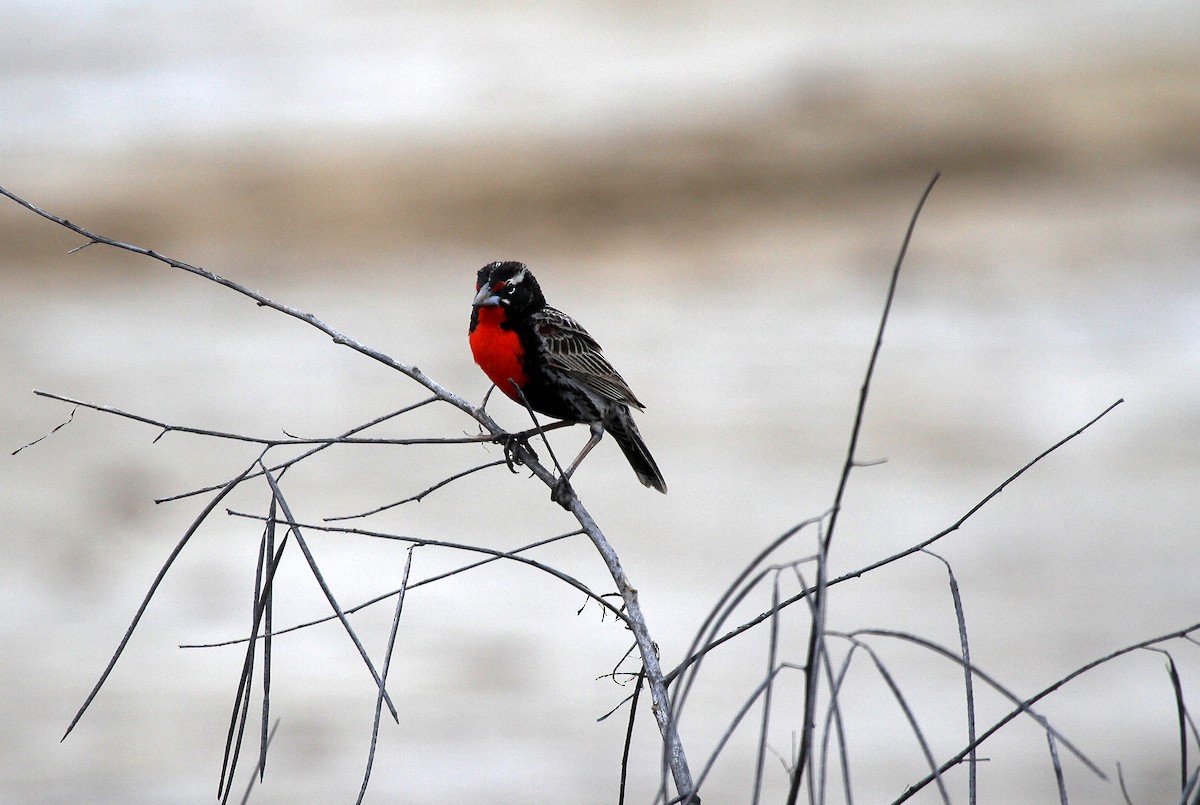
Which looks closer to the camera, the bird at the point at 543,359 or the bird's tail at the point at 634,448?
the bird at the point at 543,359

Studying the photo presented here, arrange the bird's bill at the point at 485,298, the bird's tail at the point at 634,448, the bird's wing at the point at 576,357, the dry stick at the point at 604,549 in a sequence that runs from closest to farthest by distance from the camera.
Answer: the dry stick at the point at 604,549 < the bird's bill at the point at 485,298 < the bird's wing at the point at 576,357 < the bird's tail at the point at 634,448

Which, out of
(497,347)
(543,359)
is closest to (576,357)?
(543,359)

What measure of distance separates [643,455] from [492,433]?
72.9 inches

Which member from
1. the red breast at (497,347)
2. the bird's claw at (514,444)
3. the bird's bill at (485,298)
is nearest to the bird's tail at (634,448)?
the red breast at (497,347)

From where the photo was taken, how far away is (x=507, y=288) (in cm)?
435

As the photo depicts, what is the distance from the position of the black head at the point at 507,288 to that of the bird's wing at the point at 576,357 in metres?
0.10

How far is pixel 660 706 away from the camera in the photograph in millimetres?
Result: 2031

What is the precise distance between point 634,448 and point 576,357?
45cm

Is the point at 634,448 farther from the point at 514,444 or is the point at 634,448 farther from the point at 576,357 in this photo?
the point at 514,444

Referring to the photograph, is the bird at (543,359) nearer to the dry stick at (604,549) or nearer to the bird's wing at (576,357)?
the bird's wing at (576,357)

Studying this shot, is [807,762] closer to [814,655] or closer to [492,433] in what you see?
[814,655]

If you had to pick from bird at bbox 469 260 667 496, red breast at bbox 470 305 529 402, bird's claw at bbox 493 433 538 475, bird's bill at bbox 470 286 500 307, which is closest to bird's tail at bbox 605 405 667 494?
bird at bbox 469 260 667 496

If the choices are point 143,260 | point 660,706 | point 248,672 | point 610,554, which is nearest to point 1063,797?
point 660,706

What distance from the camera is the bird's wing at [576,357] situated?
4422mm
